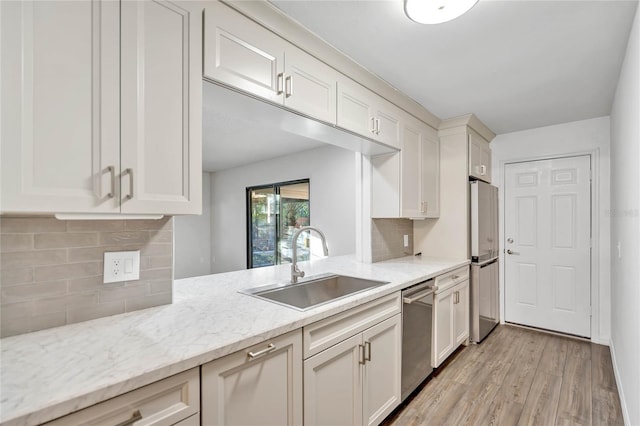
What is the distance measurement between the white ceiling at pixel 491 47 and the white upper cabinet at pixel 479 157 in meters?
0.51

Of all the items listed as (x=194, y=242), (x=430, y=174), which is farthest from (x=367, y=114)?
(x=194, y=242)

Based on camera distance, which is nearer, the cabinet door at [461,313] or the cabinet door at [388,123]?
the cabinet door at [388,123]

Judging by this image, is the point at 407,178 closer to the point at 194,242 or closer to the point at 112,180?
the point at 112,180

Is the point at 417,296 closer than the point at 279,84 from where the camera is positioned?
No

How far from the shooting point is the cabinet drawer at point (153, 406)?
0.77 m

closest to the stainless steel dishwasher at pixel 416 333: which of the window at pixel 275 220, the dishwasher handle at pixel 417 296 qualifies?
the dishwasher handle at pixel 417 296

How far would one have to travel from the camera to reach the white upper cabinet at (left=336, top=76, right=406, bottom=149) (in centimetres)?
199

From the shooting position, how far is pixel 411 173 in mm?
2752

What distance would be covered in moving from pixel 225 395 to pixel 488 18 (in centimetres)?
213

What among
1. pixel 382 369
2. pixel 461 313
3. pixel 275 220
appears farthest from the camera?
pixel 275 220

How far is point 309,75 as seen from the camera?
172 centimetres

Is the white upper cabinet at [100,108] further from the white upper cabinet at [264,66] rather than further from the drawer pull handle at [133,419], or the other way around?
the drawer pull handle at [133,419]

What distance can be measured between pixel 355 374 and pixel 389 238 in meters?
1.61

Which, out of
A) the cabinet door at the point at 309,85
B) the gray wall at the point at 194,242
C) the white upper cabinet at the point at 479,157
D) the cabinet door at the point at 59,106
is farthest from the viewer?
the gray wall at the point at 194,242
